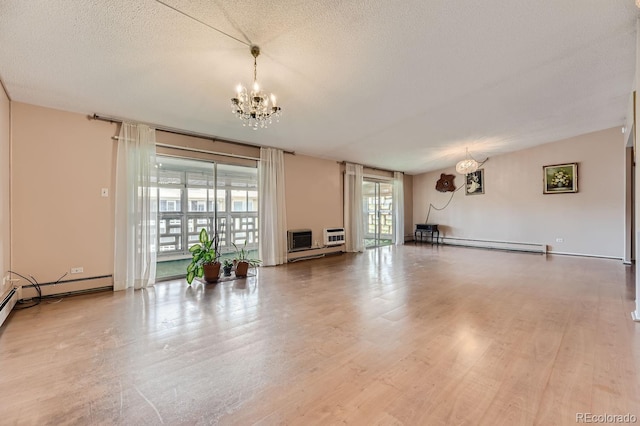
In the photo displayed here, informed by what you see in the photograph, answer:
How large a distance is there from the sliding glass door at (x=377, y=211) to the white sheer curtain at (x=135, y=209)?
636 centimetres

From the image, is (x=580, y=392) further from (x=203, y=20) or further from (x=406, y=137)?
(x=406, y=137)

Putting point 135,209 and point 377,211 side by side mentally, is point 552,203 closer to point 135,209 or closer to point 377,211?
point 377,211

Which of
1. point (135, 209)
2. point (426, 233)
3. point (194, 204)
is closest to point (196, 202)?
point (194, 204)

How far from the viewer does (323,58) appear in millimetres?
2975

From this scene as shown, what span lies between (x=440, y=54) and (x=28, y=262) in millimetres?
5814

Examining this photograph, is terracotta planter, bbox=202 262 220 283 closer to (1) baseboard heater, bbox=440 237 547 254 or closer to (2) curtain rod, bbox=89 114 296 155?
(2) curtain rod, bbox=89 114 296 155

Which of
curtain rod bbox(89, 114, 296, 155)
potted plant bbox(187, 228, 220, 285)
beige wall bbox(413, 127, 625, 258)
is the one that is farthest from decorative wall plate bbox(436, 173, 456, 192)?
potted plant bbox(187, 228, 220, 285)

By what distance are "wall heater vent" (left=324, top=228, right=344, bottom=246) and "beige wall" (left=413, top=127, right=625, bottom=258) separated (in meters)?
4.32

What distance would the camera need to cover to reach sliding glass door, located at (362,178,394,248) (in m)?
9.18

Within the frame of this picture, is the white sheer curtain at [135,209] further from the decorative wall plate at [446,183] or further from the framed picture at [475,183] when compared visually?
the framed picture at [475,183]

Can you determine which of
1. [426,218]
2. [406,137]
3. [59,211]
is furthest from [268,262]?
[426,218]

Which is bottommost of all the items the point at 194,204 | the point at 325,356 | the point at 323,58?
the point at 325,356

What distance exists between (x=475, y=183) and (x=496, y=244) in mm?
2025

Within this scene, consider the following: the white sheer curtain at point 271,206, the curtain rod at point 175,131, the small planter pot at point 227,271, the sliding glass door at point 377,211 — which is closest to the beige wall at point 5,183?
the curtain rod at point 175,131
